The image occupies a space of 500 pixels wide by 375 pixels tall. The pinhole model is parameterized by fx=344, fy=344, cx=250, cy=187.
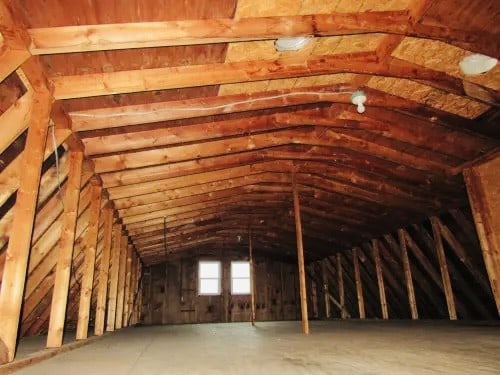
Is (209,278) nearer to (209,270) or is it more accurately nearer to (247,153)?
(209,270)

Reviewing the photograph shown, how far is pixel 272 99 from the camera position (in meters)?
3.97

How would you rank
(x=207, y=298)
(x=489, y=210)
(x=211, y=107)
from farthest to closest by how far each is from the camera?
1. (x=207, y=298)
2. (x=489, y=210)
3. (x=211, y=107)

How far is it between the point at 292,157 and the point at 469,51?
2829 mm

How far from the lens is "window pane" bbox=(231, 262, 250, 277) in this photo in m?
13.0

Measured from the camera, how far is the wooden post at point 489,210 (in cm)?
466

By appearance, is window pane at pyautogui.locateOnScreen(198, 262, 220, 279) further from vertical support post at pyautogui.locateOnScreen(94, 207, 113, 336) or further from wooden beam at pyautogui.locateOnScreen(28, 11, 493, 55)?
wooden beam at pyautogui.locateOnScreen(28, 11, 493, 55)

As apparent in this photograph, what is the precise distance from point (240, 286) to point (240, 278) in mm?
291

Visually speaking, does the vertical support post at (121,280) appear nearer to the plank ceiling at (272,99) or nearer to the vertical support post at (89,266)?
the plank ceiling at (272,99)

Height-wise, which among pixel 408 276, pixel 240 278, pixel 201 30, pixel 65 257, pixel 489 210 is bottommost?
pixel 408 276

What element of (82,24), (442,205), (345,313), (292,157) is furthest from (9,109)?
(345,313)

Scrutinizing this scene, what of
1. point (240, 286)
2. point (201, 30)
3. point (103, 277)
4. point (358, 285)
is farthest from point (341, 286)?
point (201, 30)

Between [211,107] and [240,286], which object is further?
[240,286]

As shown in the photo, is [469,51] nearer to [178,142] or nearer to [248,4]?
[248,4]

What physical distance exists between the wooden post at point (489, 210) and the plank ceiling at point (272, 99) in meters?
0.29
